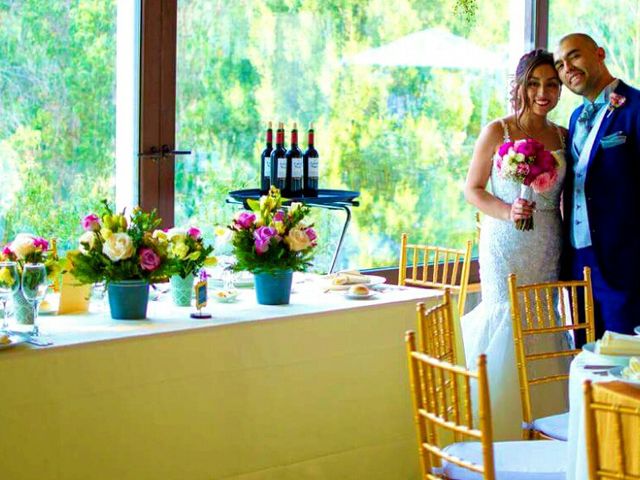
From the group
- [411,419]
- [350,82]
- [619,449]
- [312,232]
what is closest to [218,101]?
[350,82]

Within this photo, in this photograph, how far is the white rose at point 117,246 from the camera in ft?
11.5

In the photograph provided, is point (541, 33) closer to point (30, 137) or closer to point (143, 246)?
point (30, 137)

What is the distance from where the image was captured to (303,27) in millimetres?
5637

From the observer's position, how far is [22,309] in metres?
3.41

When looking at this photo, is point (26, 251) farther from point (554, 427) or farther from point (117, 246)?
point (554, 427)

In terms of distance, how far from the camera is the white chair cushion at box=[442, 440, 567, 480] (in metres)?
3.15

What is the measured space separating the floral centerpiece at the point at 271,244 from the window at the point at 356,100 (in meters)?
1.33

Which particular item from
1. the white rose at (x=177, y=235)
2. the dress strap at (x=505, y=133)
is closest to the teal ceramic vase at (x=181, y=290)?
the white rose at (x=177, y=235)

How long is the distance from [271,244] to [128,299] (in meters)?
0.55

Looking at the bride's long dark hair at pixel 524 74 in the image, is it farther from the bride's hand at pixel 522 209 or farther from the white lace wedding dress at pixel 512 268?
the bride's hand at pixel 522 209

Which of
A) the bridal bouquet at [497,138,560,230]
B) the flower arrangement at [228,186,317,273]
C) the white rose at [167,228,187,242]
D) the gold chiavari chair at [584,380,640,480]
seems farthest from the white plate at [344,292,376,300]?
the gold chiavari chair at [584,380,640,480]

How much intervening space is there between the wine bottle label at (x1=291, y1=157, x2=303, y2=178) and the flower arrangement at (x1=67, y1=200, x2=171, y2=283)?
4.39 feet

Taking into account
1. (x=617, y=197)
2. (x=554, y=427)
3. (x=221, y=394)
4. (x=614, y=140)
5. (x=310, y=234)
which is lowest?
(x=554, y=427)

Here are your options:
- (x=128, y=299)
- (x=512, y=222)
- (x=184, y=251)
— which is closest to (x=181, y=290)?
(x=184, y=251)
